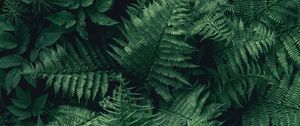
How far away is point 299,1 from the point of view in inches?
153

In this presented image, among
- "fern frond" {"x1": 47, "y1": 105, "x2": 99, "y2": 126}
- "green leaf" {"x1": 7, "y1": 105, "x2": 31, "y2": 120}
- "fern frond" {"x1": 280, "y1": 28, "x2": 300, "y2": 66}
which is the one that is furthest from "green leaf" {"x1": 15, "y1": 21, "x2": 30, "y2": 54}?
"fern frond" {"x1": 280, "y1": 28, "x2": 300, "y2": 66}

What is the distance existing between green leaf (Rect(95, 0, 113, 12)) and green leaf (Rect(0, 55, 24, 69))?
27.0 inches

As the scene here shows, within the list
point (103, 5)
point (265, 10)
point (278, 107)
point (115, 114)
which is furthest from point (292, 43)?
point (115, 114)

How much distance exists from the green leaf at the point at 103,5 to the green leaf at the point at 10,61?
0.69m

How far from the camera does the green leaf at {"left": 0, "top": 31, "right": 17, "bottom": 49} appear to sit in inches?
146

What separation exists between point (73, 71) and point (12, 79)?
18.0 inches

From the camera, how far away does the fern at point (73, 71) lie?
141 inches

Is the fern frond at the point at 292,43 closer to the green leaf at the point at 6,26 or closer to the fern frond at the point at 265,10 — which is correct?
A: the fern frond at the point at 265,10

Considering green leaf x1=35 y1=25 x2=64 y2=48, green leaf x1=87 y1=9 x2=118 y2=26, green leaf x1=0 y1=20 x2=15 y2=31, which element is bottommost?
green leaf x1=35 y1=25 x2=64 y2=48

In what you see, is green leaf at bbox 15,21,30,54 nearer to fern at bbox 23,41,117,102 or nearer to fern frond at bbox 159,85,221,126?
fern at bbox 23,41,117,102

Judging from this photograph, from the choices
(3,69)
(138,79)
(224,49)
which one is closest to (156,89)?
(138,79)

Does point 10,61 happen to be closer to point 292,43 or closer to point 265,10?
point 265,10

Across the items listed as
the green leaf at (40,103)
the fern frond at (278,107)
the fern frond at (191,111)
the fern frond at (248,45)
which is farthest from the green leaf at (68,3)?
the fern frond at (278,107)

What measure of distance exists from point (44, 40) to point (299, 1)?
1963mm
